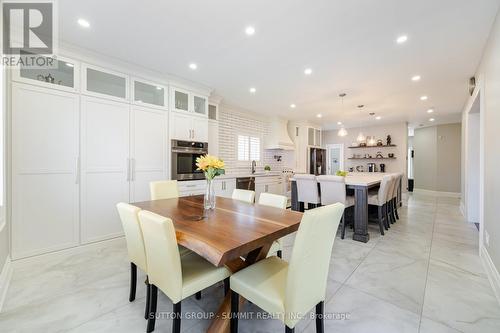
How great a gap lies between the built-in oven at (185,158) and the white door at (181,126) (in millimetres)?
123

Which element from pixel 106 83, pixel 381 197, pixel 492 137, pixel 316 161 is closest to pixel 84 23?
pixel 106 83

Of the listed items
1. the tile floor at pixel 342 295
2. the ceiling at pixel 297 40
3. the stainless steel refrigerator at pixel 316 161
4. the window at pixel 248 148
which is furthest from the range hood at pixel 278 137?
the tile floor at pixel 342 295

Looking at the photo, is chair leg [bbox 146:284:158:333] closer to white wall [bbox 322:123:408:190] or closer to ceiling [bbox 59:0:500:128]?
ceiling [bbox 59:0:500:128]

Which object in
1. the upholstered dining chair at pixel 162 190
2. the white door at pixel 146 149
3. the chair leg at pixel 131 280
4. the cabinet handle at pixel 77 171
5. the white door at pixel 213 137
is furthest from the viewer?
the white door at pixel 213 137


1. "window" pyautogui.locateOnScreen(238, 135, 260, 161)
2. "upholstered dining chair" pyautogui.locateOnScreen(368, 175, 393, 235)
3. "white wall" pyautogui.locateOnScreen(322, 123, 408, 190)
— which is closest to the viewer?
"upholstered dining chair" pyautogui.locateOnScreen(368, 175, 393, 235)

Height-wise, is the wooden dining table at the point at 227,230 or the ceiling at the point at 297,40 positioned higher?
the ceiling at the point at 297,40

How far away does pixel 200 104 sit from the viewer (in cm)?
415

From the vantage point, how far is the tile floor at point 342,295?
1.52 metres

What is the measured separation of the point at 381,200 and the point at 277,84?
2.71 meters

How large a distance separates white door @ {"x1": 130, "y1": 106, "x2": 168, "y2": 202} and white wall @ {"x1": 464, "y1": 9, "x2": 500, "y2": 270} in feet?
13.5

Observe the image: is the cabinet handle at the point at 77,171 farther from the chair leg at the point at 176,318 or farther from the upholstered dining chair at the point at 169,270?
the chair leg at the point at 176,318

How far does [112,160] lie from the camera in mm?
3000

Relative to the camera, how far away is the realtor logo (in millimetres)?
2041

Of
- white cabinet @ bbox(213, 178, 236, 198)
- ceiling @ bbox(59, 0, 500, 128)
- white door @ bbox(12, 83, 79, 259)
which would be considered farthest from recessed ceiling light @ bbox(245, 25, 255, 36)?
white cabinet @ bbox(213, 178, 236, 198)
